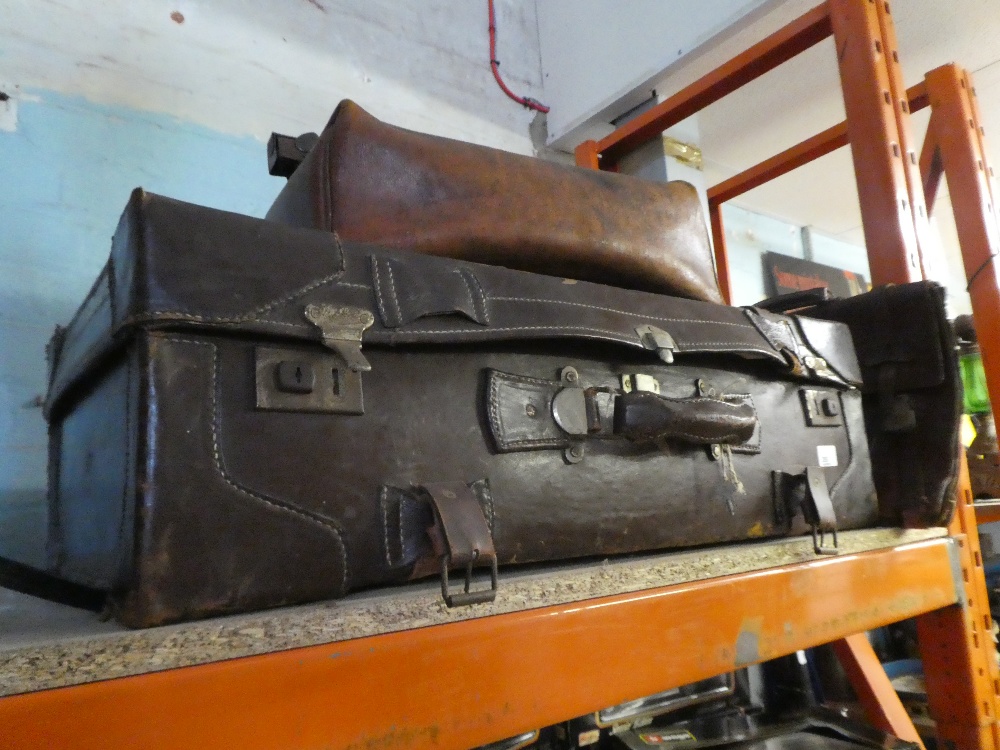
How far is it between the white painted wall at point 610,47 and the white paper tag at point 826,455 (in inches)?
30.7

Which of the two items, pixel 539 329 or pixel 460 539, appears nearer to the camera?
pixel 460 539

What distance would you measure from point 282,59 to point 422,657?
112cm

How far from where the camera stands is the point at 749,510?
63cm

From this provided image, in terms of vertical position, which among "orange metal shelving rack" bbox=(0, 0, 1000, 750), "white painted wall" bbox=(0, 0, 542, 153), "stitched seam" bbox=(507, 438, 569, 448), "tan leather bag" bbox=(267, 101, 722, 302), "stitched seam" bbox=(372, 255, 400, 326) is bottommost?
"orange metal shelving rack" bbox=(0, 0, 1000, 750)

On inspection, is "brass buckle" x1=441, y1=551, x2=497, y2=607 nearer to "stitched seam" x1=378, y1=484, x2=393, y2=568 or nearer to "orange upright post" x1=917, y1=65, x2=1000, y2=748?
"stitched seam" x1=378, y1=484, x2=393, y2=568

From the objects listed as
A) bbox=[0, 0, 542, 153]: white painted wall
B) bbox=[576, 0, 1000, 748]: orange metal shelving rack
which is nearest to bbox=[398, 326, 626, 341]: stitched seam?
bbox=[576, 0, 1000, 748]: orange metal shelving rack

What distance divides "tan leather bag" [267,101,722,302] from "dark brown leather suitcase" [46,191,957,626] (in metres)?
0.10

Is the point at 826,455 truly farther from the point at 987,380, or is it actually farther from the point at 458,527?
the point at 987,380

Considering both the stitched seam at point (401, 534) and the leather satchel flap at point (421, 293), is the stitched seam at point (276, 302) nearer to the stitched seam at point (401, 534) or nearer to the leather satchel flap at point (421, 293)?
the leather satchel flap at point (421, 293)

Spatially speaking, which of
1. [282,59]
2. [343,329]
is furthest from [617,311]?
[282,59]

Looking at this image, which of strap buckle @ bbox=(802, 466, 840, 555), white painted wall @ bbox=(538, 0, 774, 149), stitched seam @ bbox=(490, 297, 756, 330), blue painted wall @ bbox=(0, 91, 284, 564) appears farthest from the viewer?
white painted wall @ bbox=(538, 0, 774, 149)

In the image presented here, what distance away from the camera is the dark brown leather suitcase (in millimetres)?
360

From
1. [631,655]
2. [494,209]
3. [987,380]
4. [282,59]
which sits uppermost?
[282,59]

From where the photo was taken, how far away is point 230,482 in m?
0.37
